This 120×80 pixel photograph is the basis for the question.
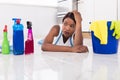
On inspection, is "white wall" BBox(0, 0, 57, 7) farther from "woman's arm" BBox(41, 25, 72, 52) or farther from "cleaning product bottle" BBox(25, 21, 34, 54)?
"cleaning product bottle" BBox(25, 21, 34, 54)

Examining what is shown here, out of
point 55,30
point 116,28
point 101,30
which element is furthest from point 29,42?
point 116,28

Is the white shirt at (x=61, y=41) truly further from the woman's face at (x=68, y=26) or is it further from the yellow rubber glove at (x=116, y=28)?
the yellow rubber glove at (x=116, y=28)

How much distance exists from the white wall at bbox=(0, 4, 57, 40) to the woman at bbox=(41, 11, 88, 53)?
2670 millimetres

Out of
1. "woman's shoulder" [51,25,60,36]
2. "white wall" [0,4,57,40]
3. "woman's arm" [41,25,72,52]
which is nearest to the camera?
"woman's arm" [41,25,72,52]

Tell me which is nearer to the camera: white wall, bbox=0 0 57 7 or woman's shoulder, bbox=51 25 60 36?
woman's shoulder, bbox=51 25 60 36

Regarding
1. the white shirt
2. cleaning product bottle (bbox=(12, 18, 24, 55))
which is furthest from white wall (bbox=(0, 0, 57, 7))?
cleaning product bottle (bbox=(12, 18, 24, 55))

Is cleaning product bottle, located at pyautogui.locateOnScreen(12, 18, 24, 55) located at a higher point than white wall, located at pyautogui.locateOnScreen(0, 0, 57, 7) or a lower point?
lower

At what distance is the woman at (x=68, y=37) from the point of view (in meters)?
1.61

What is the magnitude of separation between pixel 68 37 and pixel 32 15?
2961 mm

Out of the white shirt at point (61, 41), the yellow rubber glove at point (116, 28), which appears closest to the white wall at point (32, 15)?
the white shirt at point (61, 41)

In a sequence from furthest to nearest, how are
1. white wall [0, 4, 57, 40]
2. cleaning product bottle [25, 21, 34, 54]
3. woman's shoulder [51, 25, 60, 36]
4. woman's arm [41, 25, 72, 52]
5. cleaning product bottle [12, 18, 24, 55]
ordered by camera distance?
white wall [0, 4, 57, 40], woman's shoulder [51, 25, 60, 36], woman's arm [41, 25, 72, 52], cleaning product bottle [25, 21, 34, 54], cleaning product bottle [12, 18, 24, 55]

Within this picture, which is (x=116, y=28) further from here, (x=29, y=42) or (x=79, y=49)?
(x=29, y=42)

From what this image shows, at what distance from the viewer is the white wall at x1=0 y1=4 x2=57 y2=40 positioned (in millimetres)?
4297

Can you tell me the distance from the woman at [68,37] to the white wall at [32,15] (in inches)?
105
